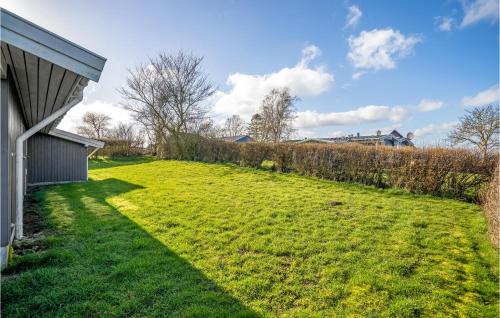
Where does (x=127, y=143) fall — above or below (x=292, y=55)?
below

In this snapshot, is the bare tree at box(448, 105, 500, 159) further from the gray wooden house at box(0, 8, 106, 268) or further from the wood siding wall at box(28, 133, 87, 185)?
the wood siding wall at box(28, 133, 87, 185)

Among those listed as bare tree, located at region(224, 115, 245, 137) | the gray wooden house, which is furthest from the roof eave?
bare tree, located at region(224, 115, 245, 137)

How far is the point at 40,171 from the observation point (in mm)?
12242

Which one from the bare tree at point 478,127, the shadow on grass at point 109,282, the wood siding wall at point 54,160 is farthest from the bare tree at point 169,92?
the bare tree at point 478,127

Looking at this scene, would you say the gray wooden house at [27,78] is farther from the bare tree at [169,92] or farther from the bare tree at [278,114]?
the bare tree at [278,114]

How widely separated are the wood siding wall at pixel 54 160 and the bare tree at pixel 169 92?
11.1 metres

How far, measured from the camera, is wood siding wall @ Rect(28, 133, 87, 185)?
1211 centimetres

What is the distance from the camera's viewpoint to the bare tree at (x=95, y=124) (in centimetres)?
4094

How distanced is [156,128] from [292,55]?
1695 centimetres

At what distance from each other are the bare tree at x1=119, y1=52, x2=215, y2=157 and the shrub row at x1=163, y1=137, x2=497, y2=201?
11.9m

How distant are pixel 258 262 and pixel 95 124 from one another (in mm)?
45916

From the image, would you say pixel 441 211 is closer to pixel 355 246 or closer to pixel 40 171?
pixel 355 246

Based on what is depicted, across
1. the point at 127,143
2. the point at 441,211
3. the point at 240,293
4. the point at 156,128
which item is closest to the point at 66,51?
the point at 240,293

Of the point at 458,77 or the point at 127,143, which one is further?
the point at 127,143
